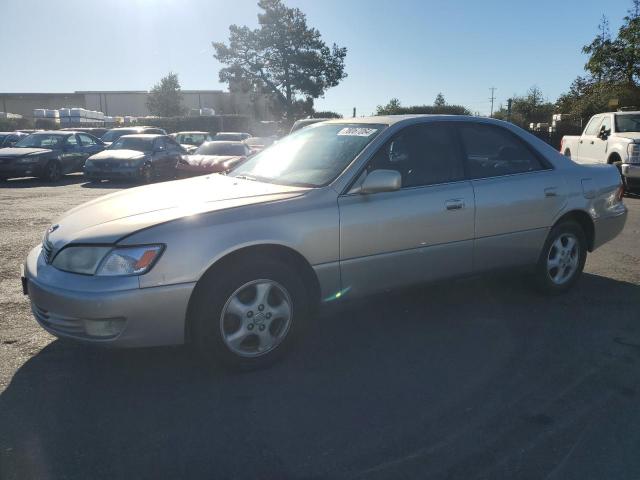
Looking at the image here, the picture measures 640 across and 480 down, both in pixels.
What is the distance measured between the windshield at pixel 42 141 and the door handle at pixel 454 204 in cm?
1528

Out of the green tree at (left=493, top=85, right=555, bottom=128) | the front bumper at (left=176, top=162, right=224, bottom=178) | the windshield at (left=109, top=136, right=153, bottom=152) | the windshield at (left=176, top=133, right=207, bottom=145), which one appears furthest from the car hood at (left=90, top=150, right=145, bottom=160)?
the green tree at (left=493, top=85, right=555, bottom=128)

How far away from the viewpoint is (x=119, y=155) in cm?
1562

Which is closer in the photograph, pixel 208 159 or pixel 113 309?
pixel 113 309

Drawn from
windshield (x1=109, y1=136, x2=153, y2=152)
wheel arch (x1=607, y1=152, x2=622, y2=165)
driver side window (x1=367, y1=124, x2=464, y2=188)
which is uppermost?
windshield (x1=109, y1=136, x2=153, y2=152)

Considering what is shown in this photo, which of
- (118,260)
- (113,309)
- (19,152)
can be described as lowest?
(113,309)

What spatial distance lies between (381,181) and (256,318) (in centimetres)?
121

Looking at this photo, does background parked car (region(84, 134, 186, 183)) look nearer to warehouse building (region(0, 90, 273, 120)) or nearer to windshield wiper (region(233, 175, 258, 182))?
windshield wiper (region(233, 175, 258, 182))

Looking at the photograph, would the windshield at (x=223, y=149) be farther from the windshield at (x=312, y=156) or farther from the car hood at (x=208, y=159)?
the windshield at (x=312, y=156)

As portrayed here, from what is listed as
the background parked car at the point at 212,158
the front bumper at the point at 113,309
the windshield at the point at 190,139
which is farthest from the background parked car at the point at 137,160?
the front bumper at the point at 113,309

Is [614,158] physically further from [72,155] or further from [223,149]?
[72,155]

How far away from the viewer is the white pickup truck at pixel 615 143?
1227 centimetres

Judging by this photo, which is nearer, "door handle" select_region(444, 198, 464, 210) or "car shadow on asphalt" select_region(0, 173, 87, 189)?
"door handle" select_region(444, 198, 464, 210)

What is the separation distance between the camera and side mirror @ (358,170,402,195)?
3.81 m

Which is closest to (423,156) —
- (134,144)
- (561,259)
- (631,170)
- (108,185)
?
(561,259)
